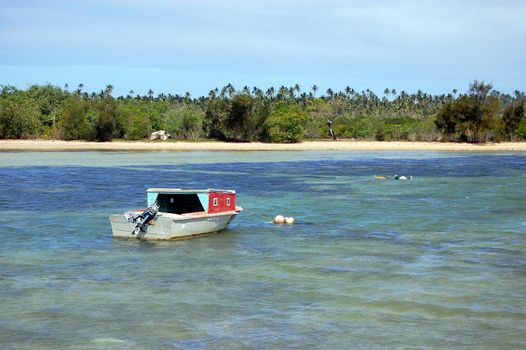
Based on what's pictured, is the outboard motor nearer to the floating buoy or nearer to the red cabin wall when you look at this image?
the red cabin wall

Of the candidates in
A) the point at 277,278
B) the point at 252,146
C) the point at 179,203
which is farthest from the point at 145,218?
the point at 252,146

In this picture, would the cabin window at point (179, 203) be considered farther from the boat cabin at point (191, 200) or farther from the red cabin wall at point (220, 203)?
the red cabin wall at point (220, 203)

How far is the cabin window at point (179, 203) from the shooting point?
28861 mm

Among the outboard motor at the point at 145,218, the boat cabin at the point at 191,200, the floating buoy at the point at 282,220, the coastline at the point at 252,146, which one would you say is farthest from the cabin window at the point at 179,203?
the coastline at the point at 252,146

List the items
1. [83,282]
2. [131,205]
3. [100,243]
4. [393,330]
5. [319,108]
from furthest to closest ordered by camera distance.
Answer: [319,108], [131,205], [100,243], [83,282], [393,330]

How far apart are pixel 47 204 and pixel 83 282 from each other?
19.4 m

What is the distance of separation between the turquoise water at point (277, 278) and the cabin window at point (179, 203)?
6.47 feet

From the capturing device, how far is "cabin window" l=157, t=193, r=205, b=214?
28861 mm

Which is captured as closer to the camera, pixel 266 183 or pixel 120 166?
pixel 266 183

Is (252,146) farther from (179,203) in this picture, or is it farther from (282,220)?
(179,203)

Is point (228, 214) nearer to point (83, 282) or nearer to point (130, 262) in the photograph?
point (130, 262)

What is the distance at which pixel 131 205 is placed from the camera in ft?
125

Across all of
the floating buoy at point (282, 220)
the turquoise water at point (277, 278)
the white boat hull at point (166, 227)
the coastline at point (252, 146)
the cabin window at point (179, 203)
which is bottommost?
the turquoise water at point (277, 278)

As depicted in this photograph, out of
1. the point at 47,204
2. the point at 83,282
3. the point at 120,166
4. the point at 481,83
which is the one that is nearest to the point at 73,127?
the point at 120,166
